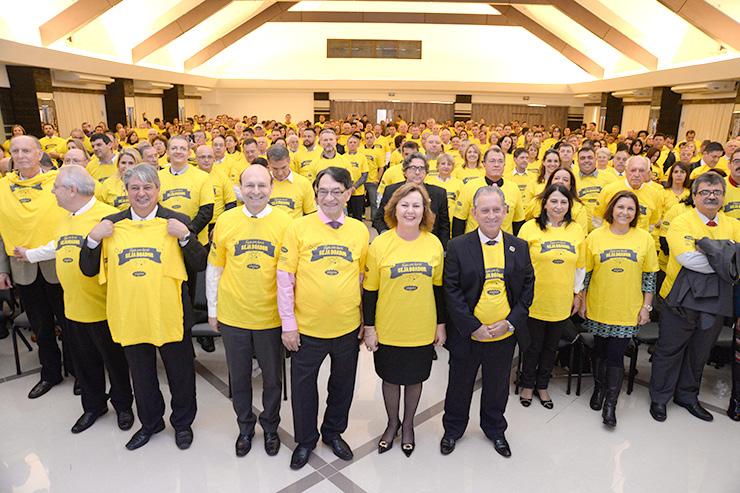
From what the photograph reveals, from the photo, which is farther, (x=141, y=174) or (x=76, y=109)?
(x=76, y=109)

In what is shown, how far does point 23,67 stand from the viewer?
11820 millimetres

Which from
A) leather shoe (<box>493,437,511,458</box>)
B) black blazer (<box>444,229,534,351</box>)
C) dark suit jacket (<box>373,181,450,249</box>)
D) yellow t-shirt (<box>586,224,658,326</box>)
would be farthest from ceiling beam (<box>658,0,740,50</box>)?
leather shoe (<box>493,437,511,458</box>)

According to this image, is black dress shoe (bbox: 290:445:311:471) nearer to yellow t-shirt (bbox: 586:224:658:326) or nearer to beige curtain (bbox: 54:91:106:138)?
yellow t-shirt (bbox: 586:224:658:326)

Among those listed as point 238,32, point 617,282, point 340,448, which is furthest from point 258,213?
point 238,32

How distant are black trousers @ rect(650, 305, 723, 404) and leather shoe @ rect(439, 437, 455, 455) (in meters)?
1.69

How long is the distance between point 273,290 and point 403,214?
89 centimetres

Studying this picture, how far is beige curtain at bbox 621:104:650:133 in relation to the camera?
61.0ft

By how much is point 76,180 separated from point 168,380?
1371 mm

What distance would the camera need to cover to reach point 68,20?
Answer: 1181 cm

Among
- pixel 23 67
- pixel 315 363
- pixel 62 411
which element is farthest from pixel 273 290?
pixel 23 67

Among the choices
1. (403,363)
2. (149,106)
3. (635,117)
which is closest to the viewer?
(403,363)

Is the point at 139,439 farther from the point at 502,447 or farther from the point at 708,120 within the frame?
the point at 708,120

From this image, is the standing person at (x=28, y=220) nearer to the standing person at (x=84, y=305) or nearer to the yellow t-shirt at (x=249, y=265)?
the standing person at (x=84, y=305)

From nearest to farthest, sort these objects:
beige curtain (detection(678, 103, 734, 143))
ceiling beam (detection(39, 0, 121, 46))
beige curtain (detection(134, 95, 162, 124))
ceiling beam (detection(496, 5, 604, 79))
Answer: ceiling beam (detection(39, 0, 121, 46)), beige curtain (detection(678, 103, 734, 143)), beige curtain (detection(134, 95, 162, 124)), ceiling beam (detection(496, 5, 604, 79))
